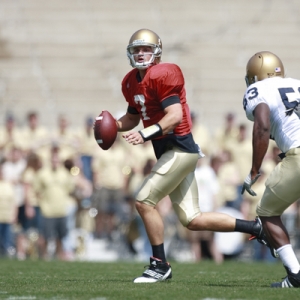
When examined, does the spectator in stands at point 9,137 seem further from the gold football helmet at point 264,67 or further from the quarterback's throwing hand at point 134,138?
the gold football helmet at point 264,67

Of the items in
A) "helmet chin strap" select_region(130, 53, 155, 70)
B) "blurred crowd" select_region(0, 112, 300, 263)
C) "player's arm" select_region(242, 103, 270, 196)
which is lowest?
"blurred crowd" select_region(0, 112, 300, 263)

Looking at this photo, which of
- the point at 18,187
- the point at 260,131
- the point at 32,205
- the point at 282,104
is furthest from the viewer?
the point at 18,187

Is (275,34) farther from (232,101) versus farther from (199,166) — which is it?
(199,166)

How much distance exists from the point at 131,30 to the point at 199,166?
5.91 m

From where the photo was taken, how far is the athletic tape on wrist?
518 centimetres

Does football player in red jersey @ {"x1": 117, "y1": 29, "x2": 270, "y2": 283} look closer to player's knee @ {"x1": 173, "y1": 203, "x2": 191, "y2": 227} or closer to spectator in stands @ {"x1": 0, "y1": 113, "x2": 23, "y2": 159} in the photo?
player's knee @ {"x1": 173, "y1": 203, "x2": 191, "y2": 227}

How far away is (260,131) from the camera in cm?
468

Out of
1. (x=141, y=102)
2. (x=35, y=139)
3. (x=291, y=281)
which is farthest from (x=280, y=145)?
(x=35, y=139)

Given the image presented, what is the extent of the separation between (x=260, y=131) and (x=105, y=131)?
119 cm

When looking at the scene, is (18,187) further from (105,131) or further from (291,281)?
(291,281)

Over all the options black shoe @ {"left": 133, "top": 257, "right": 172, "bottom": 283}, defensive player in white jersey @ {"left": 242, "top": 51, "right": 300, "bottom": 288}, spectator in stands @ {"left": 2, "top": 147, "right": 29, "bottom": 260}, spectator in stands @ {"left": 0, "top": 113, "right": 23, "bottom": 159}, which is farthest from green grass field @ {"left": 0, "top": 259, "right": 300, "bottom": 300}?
spectator in stands @ {"left": 0, "top": 113, "right": 23, "bottom": 159}

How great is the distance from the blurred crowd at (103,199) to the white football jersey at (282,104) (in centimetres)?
503

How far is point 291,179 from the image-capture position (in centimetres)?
477

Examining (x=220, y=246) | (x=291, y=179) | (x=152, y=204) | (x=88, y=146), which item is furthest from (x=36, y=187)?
(x=291, y=179)
